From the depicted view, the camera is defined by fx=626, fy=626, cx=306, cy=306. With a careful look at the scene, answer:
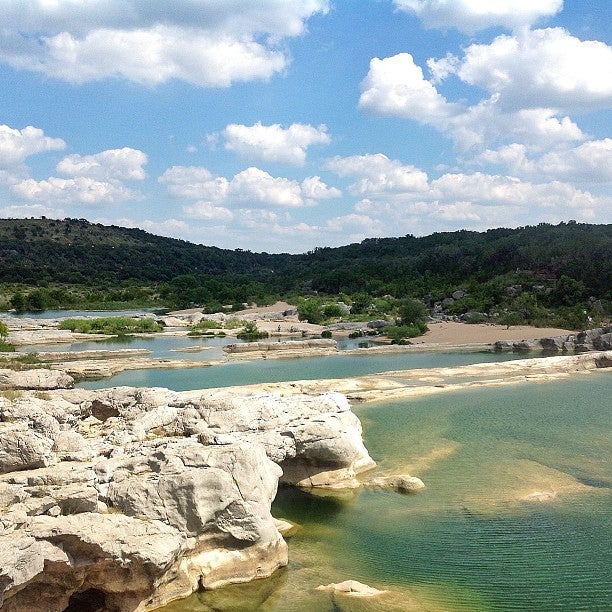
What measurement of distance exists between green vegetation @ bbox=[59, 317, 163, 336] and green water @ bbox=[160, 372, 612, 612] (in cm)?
4827

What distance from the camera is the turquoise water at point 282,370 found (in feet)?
131

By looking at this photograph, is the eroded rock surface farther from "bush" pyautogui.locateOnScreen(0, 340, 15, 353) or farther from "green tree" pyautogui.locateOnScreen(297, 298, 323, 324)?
"green tree" pyautogui.locateOnScreen(297, 298, 323, 324)

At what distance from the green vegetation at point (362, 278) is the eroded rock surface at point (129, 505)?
2110 inches

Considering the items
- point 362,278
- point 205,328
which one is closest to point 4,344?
point 205,328

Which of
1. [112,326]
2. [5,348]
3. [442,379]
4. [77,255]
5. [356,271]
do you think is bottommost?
[442,379]

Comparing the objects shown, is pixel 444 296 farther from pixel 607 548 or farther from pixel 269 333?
pixel 607 548

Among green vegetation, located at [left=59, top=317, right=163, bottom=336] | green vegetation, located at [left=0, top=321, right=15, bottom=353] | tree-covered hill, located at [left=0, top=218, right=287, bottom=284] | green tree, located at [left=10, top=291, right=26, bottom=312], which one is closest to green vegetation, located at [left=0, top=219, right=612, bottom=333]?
green tree, located at [left=10, top=291, right=26, bottom=312]

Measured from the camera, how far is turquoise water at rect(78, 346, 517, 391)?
40031 millimetres

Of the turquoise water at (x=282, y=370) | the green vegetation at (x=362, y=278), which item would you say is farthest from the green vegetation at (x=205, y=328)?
the turquoise water at (x=282, y=370)

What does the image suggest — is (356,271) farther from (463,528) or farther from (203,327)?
(463,528)

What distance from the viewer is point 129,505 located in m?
12.6

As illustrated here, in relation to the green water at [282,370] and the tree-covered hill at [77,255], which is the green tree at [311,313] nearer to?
the green water at [282,370]

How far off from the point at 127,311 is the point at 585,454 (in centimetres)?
8856

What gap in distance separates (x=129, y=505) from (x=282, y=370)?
32957mm
